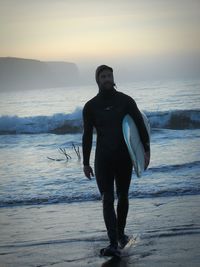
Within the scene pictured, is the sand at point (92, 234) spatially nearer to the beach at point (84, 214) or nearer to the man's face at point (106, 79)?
the beach at point (84, 214)

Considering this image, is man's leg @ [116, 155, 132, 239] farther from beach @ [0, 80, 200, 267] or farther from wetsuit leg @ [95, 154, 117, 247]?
beach @ [0, 80, 200, 267]

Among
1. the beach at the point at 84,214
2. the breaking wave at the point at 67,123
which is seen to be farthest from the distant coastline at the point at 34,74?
the beach at the point at 84,214

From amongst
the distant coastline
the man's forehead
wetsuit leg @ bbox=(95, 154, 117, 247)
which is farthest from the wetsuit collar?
the distant coastline

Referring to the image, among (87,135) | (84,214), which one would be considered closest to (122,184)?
(87,135)

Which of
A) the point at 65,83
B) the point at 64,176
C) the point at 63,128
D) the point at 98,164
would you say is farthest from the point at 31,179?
the point at 65,83

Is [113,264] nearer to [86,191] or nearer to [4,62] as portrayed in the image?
[86,191]

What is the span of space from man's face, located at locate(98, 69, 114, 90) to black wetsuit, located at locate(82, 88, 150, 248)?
2.1 inches

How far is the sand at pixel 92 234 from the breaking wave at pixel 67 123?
2157cm

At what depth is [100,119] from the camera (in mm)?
4805

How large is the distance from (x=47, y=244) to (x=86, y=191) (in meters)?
3.86

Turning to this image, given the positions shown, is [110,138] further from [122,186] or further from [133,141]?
[122,186]

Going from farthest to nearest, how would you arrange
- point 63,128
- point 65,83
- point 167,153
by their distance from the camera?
point 65,83, point 63,128, point 167,153

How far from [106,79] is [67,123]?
25.9 meters

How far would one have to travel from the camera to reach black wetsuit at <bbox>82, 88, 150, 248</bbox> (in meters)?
4.76
